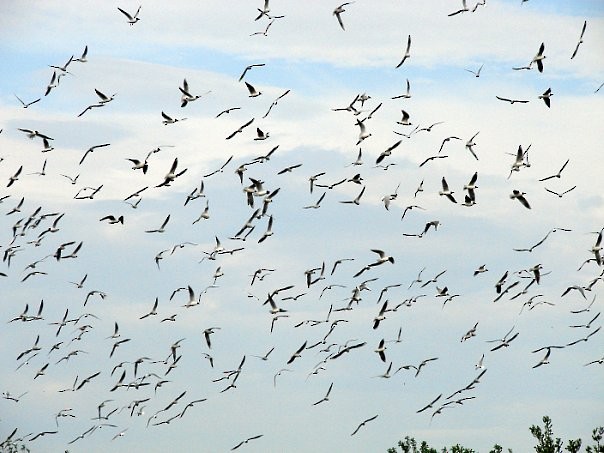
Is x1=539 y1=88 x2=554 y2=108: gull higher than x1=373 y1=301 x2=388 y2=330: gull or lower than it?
higher

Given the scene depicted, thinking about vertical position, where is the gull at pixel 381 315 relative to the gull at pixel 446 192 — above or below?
below

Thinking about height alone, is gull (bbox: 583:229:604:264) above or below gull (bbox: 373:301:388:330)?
above

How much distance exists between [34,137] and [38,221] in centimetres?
478

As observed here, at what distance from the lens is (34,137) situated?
69188 mm

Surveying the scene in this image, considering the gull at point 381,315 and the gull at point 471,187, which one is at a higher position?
the gull at point 471,187

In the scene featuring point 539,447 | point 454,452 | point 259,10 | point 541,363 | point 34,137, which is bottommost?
point 454,452

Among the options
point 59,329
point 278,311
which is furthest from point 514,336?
point 59,329

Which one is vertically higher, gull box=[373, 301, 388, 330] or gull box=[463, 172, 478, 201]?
gull box=[463, 172, 478, 201]

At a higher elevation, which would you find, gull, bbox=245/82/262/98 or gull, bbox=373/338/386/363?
gull, bbox=245/82/262/98

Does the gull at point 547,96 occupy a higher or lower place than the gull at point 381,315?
higher

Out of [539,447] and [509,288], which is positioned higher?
[509,288]

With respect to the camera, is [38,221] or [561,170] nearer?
[561,170]

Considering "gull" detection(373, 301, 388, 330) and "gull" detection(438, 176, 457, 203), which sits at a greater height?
"gull" detection(438, 176, 457, 203)

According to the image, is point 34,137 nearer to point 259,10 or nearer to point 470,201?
point 259,10
